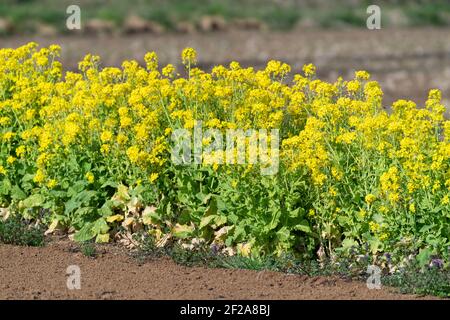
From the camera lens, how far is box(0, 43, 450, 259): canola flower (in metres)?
7.18

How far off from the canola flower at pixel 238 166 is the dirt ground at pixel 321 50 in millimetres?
8395

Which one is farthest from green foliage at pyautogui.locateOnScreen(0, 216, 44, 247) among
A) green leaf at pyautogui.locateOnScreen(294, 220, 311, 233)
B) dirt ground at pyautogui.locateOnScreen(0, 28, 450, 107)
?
dirt ground at pyautogui.locateOnScreen(0, 28, 450, 107)

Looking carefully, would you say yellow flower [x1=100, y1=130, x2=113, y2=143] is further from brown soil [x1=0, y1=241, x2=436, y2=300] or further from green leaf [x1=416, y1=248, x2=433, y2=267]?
green leaf [x1=416, y1=248, x2=433, y2=267]

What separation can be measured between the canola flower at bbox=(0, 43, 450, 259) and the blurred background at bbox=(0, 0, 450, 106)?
27.1ft

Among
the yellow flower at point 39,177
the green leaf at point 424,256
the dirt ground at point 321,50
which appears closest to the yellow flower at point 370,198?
the green leaf at point 424,256

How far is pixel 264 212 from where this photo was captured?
23.9 ft

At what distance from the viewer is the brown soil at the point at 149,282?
6.71 m

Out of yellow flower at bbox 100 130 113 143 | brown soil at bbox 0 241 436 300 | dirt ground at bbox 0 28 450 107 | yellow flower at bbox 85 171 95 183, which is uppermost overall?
dirt ground at bbox 0 28 450 107

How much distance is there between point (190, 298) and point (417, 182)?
1.61 metres

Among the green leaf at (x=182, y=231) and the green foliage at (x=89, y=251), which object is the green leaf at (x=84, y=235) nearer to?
the green foliage at (x=89, y=251)

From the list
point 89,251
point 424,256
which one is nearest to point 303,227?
point 424,256

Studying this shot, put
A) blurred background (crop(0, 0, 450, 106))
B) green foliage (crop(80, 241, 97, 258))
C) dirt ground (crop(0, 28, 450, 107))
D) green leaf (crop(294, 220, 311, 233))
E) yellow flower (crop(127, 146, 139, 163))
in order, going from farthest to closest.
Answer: blurred background (crop(0, 0, 450, 106)), dirt ground (crop(0, 28, 450, 107)), green foliage (crop(80, 241, 97, 258)), yellow flower (crop(127, 146, 139, 163)), green leaf (crop(294, 220, 311, 233))

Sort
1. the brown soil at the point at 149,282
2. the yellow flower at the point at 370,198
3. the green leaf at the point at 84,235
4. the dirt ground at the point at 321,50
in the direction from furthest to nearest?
the dirt ground at the point at 321,50 < the green leaf at the point at 84,235 < the yellow flower at the point at 370,198 < the brown soil at the point at 149,282

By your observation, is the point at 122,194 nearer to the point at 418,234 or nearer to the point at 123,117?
the point at 123,117
